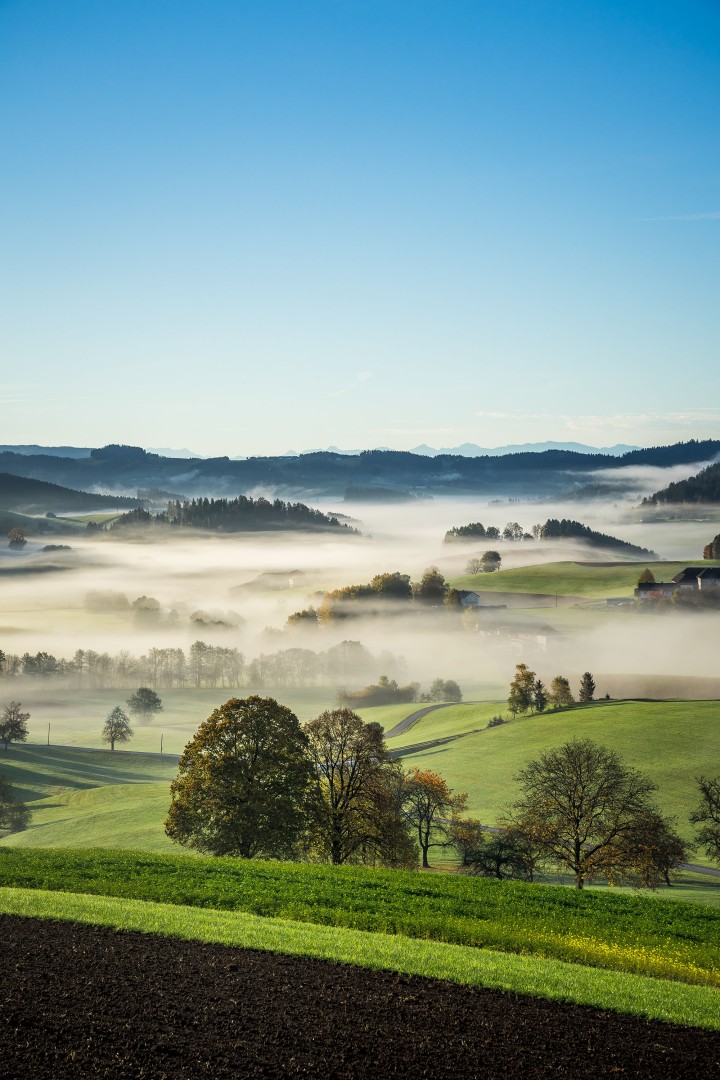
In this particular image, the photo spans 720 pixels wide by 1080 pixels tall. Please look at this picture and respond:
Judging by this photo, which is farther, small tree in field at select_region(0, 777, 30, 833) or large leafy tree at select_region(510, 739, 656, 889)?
small tree in field at select_region(0, 777, 30, 833)

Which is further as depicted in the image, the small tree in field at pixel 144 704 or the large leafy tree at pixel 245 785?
the small tree in field at pixel 144 704

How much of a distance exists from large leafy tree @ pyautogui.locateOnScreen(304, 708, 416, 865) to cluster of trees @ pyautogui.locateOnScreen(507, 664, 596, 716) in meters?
80.0

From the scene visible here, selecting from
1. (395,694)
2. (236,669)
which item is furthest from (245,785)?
(236,669)

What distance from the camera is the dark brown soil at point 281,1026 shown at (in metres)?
14.9

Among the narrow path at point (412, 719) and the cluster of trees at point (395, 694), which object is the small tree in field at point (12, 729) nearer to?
the narrow path at point (412, 719)

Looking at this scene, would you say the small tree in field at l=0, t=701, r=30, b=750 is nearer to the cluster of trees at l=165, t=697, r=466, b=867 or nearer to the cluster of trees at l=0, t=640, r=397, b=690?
the cluster of trees at l=0, t=640, r=397, b=690

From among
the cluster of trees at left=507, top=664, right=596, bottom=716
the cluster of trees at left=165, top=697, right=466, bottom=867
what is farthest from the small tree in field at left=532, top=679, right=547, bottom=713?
the cluster of trees at left=165, top=697, right=466, bottom=867

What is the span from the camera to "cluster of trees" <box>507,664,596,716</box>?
416ft

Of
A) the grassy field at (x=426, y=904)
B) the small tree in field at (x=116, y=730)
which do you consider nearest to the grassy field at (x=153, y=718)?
the small tree in field at (x=116, y=730)

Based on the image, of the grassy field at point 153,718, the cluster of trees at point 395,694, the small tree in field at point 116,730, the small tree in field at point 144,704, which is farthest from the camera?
the cluster of trees at point 395,694

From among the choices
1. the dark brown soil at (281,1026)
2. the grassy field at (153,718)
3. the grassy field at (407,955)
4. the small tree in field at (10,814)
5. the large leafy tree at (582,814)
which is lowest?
the grassy field at (153,718)

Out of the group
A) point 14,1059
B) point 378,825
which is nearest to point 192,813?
point 378,825

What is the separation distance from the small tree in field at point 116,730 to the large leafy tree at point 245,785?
10133 centimetres

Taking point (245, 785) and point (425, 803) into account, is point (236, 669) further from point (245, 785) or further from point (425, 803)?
point (245, 785)
